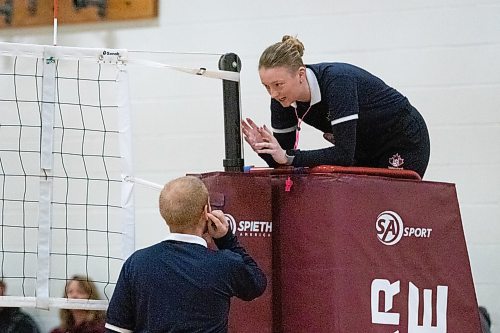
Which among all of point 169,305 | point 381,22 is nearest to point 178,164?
point 381,22

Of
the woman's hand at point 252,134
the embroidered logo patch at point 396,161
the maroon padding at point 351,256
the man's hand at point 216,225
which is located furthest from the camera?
the embroidered logo patch at point 396,161

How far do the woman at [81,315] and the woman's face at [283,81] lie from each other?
68.3 inches

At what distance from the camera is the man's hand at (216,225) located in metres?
2.15

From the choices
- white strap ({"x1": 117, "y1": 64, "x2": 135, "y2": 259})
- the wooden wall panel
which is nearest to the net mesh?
the wooden wall panel

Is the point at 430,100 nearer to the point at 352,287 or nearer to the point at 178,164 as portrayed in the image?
the point at 178,164

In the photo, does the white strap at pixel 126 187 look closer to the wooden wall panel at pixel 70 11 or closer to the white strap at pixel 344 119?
the white strap at pixel 344 119

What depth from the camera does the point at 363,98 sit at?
259cm

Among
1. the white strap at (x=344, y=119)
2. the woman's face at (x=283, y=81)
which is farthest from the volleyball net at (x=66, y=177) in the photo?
the white strap at (x=344, y=119)

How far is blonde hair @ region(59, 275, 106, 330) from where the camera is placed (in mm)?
3920

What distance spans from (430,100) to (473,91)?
0.68 ft

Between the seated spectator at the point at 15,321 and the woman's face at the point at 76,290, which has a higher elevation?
the woman's face at the point at 76,290

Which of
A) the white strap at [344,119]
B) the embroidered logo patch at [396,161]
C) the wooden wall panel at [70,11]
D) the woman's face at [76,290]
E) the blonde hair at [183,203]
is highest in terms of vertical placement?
the wooden wall panel at [70,11]

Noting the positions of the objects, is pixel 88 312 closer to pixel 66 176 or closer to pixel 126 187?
pixel 66 176

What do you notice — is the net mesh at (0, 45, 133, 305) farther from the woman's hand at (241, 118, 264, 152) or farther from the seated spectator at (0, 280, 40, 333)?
the woman's hand at (241, 118, 264, 152)
